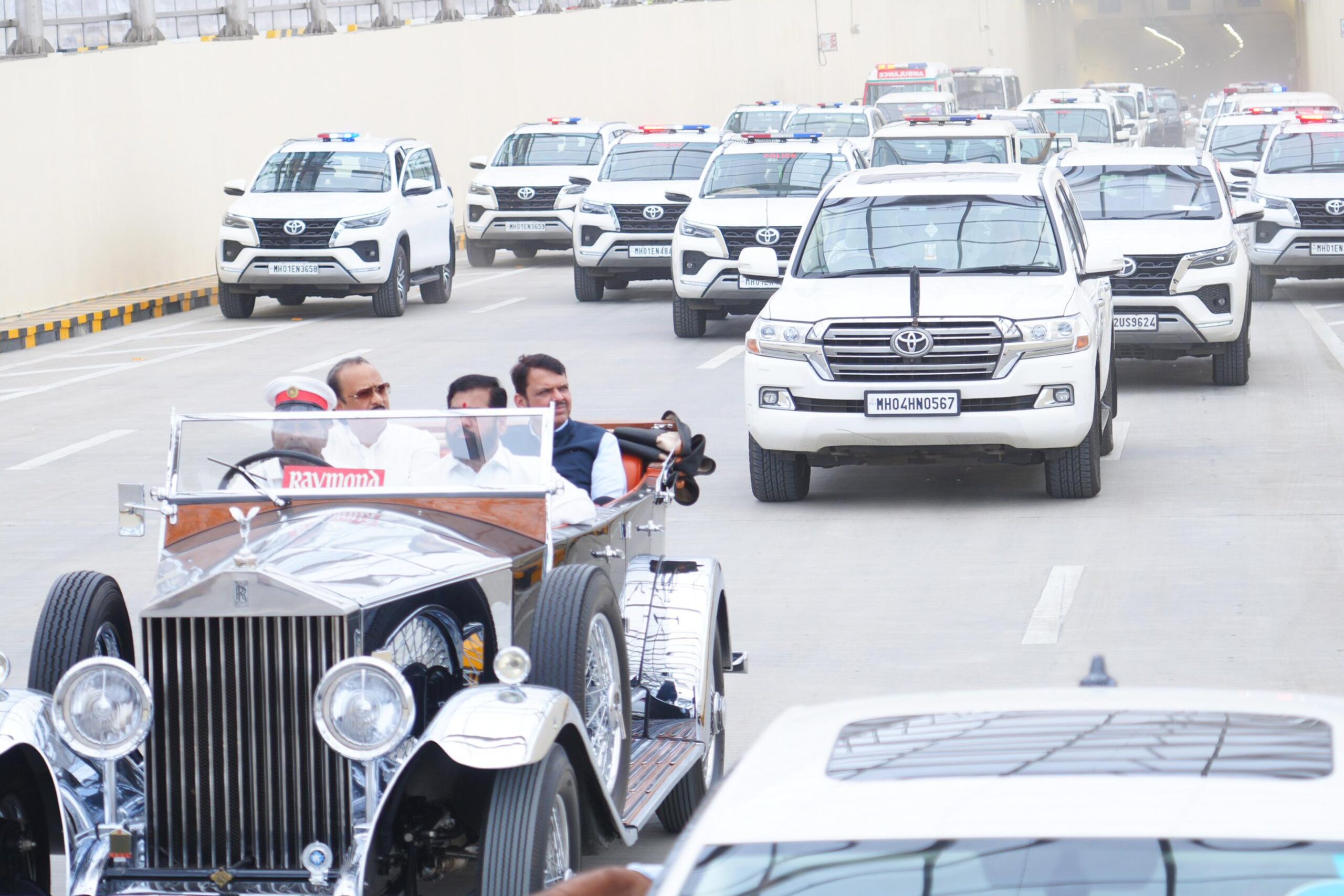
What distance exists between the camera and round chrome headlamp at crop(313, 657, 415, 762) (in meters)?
4.59

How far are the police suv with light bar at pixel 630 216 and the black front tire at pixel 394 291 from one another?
1.93m

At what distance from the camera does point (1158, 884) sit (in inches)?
99.3

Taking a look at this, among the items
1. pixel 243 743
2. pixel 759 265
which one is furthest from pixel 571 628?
pixel 759 265

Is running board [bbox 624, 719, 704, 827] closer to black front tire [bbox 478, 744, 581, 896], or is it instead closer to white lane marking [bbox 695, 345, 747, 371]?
black front tire [bbox 478, 744, 581, 896]

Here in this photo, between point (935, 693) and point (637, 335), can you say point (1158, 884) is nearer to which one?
point (935, 693)

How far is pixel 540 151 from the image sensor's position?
28.9 m

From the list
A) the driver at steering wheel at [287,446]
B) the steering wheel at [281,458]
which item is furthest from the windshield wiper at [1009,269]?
the steering wheel at [281,458]

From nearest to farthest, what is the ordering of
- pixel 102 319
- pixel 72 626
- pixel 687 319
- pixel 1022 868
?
pixel 1022 868, pixel 72 626, pixel 687 319, pixel 102 319

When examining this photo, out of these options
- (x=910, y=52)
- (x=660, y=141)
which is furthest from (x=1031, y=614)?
(x=910, y=52)

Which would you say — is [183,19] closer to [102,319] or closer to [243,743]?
[102,319]

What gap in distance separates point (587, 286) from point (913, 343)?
1321 cm

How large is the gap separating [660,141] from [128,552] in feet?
49.5

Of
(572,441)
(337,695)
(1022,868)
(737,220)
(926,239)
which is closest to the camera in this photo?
(1022,868)

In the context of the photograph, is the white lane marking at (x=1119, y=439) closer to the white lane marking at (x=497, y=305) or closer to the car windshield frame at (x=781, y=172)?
the car windshield frame at (x=781, y=172)
